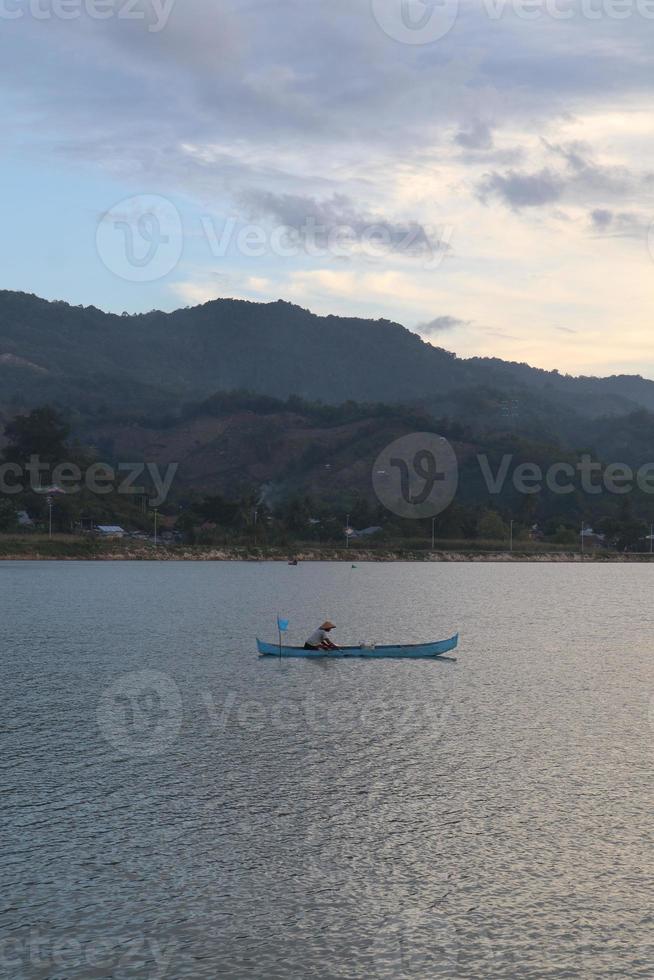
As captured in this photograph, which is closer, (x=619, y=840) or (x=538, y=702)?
(x=619, y=840)

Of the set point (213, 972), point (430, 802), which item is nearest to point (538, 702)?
point (430, 802)

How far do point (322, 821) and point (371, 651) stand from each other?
3818cm

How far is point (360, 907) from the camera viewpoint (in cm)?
2339

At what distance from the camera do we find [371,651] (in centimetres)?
6819

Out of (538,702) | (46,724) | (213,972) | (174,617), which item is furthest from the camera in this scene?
(174,617)

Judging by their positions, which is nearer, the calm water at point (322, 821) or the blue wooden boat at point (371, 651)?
the calm water at point (322, 821)

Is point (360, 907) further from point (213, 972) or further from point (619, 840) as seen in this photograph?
point (619, 840)

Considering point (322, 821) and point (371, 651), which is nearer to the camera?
point (322, 821)

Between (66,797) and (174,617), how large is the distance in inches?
2995

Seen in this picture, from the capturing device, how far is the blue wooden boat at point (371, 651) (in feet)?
222

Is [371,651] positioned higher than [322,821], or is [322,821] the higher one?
[371,651]

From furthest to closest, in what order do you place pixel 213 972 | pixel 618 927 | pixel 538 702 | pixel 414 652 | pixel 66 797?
1. pixel 414 652
2. pixel 538 702
3. pixel 66 797
4. pixel 618 927
5. pixel 213 972

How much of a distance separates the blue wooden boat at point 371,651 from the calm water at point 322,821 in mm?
1225

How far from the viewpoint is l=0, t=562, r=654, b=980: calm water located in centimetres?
2123
